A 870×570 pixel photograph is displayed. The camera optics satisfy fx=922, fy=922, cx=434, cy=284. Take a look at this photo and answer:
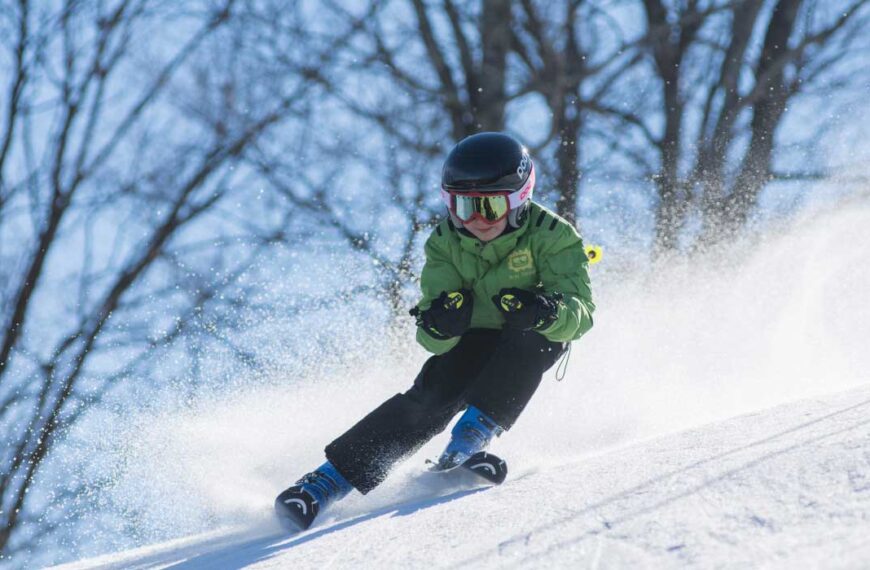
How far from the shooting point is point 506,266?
3.55 m

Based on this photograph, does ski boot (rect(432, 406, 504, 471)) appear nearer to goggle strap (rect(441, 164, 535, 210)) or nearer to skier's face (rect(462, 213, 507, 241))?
skier's face (rect(462, 213, 507, 241))

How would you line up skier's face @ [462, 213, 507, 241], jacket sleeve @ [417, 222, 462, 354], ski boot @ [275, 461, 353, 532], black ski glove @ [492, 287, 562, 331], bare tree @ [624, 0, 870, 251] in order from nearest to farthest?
ski boot @ [275, 461, 353, 532] < black ski glove @ [492, 287, 562, 331] < skier's face @ [462, 213, 507, 241] < jacket sleeve @ [417, 222, 462, 354] < bare tree @ [624, 0, 870, 251]

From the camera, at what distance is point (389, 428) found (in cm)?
328

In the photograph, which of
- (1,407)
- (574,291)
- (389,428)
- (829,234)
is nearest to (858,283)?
(829,234)

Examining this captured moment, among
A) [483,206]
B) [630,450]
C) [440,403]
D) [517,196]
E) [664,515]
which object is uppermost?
[517,196]

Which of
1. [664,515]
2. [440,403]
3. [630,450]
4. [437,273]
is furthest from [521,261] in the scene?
[664,515]

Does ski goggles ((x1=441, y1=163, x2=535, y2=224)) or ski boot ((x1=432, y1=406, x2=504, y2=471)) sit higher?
ski goggles ((x1=441, y1=163, x2=535, y2=224))

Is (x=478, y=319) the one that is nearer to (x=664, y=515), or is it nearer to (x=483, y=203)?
(x=483, y=203)

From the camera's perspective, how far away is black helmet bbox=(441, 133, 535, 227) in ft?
11.1

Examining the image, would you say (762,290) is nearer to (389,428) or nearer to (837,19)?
(389,428)

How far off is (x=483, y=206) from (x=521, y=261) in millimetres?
291

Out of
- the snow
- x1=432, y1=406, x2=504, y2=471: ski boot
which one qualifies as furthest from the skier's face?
the snow

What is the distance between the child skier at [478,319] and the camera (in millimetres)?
3217

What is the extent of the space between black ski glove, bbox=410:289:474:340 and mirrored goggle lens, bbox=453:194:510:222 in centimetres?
31
